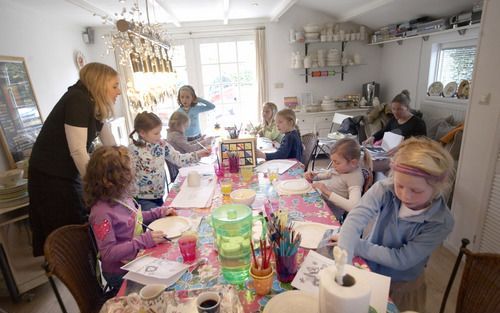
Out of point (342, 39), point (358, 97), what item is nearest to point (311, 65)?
point (342, 39)

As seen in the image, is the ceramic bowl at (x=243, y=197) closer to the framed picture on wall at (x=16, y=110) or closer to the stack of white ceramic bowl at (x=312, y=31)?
the framed picture on wall at (x=16, y=110)

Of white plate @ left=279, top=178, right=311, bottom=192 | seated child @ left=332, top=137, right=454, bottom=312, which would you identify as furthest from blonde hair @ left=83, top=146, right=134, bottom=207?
seated child @ left=332, top=137, right=454, bottom=312

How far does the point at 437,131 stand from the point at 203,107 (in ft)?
9.50

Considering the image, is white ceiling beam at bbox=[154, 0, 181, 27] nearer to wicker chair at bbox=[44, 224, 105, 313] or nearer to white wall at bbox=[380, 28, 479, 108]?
wicker chair at bbox=[44, 224, 105, 313]

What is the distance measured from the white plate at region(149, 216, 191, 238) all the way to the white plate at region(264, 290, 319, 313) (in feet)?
2.03

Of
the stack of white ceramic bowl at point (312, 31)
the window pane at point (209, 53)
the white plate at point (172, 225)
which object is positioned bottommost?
the white plate at point (172, 225)

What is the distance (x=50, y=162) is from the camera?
5.98ft

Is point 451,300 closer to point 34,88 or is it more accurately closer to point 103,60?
point 34,88

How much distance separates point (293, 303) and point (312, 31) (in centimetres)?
476

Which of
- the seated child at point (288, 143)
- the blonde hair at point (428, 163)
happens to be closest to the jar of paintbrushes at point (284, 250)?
the blonde hair at point (428, 163)

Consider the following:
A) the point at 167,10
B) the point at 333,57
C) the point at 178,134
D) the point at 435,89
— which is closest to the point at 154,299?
the point at 178,134

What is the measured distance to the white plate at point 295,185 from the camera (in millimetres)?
1782

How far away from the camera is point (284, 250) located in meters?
0.97

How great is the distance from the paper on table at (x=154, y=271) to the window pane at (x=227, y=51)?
14.9 ft
